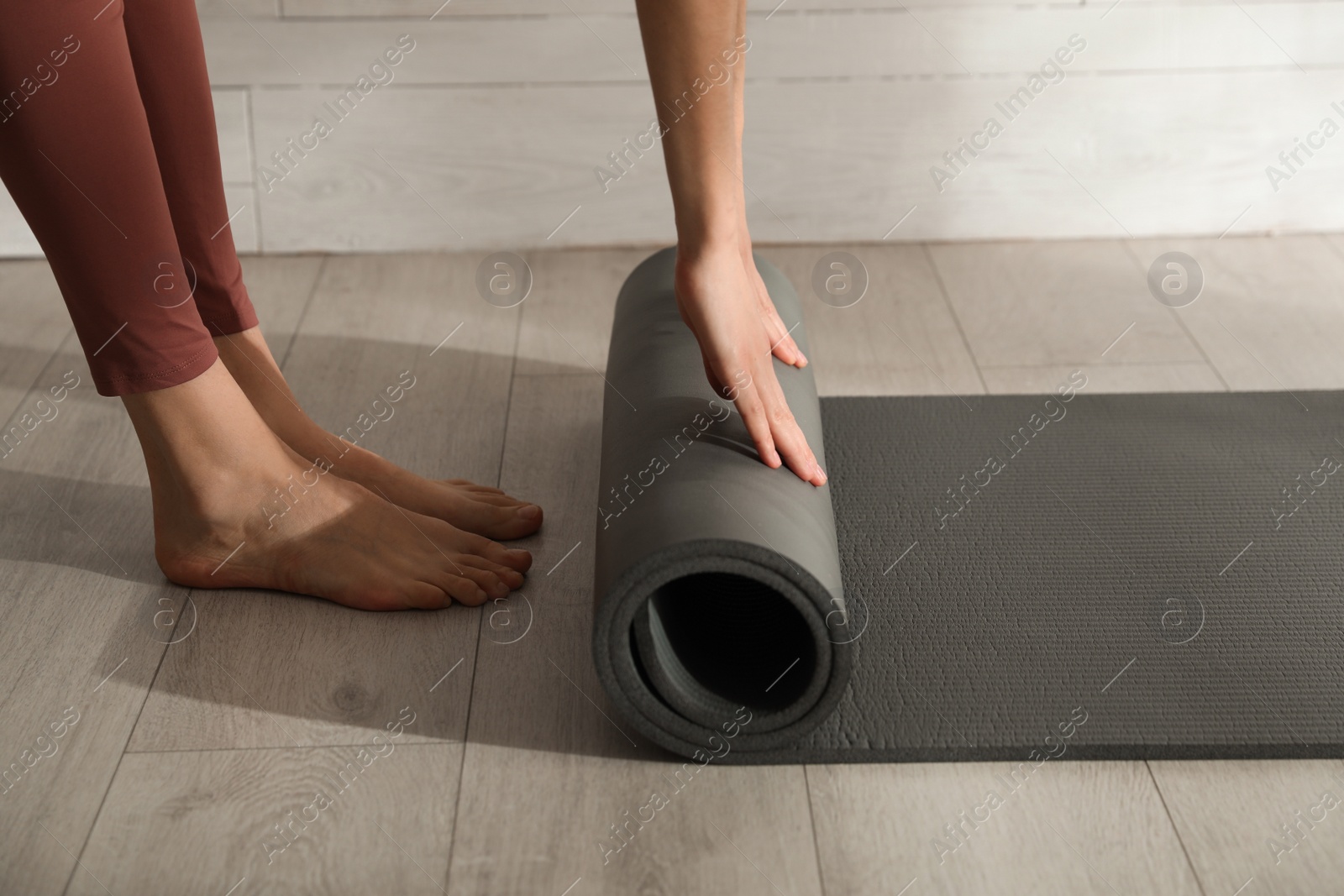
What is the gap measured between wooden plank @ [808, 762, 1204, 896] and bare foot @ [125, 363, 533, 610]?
0.48m

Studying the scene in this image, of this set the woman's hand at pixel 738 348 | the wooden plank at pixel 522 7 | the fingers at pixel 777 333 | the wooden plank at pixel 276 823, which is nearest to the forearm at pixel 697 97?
the woman's hand at pixel 738 348

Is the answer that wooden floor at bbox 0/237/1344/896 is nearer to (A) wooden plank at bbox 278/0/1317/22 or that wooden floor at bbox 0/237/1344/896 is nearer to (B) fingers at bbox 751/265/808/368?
(B) fingers at bbox 751/265/808/368

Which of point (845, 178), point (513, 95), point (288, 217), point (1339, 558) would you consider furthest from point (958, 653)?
point (288, 217)

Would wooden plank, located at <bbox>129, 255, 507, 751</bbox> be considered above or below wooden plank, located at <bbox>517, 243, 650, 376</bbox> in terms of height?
above

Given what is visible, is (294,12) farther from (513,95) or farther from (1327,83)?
(1327,83)

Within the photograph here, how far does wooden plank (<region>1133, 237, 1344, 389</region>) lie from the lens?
5.90 ft

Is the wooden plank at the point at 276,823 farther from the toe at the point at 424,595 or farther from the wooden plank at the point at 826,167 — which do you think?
the wooden plank at the point at 826,167

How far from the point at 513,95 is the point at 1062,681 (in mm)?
1489

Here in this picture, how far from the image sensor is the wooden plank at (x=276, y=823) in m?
0.99

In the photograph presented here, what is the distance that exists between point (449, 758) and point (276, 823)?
0.17 m

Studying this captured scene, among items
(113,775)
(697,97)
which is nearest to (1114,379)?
(697,97)

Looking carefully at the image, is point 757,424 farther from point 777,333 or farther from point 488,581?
point 488,581

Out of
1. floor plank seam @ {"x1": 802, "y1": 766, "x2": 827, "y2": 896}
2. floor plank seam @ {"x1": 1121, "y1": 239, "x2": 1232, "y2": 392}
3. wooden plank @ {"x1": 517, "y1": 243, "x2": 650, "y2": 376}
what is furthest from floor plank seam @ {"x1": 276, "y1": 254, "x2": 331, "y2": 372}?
floor plank seam @ {"x1": 1121, "y1": 239, "x2": 1232, "y2": 392}

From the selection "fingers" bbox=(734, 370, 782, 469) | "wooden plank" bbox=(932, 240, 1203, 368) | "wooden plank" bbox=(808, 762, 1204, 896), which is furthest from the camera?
"wooden plank" bbox=(932, 240, 1203, 368)
